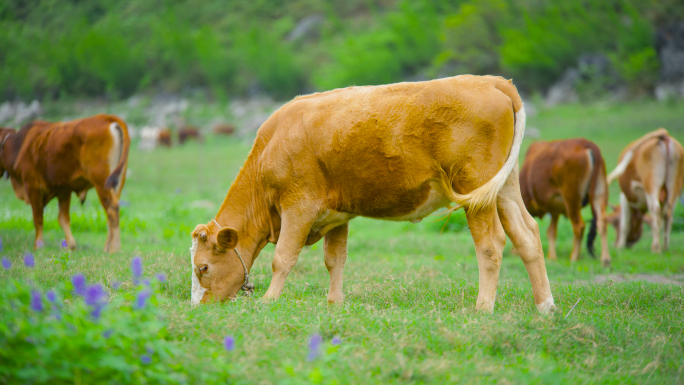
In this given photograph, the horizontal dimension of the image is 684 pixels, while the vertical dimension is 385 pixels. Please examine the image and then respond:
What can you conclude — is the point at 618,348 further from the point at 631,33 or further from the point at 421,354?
the point at 631,33

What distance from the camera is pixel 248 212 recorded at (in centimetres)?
539

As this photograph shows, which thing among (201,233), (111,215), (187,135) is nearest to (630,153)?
(201,233)

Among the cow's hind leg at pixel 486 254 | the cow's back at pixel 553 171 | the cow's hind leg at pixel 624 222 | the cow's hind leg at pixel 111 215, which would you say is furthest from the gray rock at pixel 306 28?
the cow's hind leg at pixel 486 254

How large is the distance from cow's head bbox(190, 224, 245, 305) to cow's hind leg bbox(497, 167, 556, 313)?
2.48 meters

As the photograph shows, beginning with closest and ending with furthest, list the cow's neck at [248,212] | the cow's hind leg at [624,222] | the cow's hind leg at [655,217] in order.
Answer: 1. the cow's neck at [248,212]
2. the cow's hind leg at [655,217]
3. the cow's hind leg at [624,222]

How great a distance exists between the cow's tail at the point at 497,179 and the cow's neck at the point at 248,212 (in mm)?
1824

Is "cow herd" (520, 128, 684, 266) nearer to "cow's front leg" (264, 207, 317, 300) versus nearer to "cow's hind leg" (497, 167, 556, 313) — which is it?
"cow's hind leg" (497, 167, 556, 313)

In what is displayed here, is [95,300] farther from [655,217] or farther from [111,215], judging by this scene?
[655,217]

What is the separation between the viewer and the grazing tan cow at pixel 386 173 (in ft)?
15.4

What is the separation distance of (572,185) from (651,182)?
7.85 feet

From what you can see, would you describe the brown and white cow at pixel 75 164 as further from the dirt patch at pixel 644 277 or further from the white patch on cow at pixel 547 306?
the dirt patch at pixel 644 277

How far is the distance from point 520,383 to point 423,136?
2258mm

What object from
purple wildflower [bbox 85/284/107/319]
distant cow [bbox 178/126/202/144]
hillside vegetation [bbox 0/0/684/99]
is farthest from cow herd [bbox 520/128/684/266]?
distant cow [bbox 178/126/202/144]

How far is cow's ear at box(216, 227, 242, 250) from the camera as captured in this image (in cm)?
498
